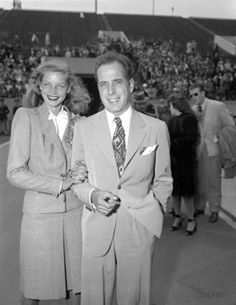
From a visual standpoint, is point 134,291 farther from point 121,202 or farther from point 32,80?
point 32,80

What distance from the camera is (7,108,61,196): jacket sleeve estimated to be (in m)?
2.70

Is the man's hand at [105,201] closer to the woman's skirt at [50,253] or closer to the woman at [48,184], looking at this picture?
the woman at [48,184]

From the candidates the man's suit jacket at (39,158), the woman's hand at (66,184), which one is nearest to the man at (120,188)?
the woman's hand at (66,184)

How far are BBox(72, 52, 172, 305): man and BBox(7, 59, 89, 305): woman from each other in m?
0.39

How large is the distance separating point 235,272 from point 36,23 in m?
46.5

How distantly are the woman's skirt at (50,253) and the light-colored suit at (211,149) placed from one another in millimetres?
3337

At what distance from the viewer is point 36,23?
47812 mm

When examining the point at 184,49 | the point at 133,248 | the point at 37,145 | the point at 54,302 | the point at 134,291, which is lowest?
the point at 54,302

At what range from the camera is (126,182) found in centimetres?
237

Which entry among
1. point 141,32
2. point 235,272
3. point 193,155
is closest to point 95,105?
point 193,155

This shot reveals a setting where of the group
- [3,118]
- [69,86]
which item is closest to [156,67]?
[3,118]

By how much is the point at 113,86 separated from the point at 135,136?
0.27 meters

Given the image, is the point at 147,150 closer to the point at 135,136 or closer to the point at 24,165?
the point at 135,136

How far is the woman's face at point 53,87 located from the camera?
281 cm
